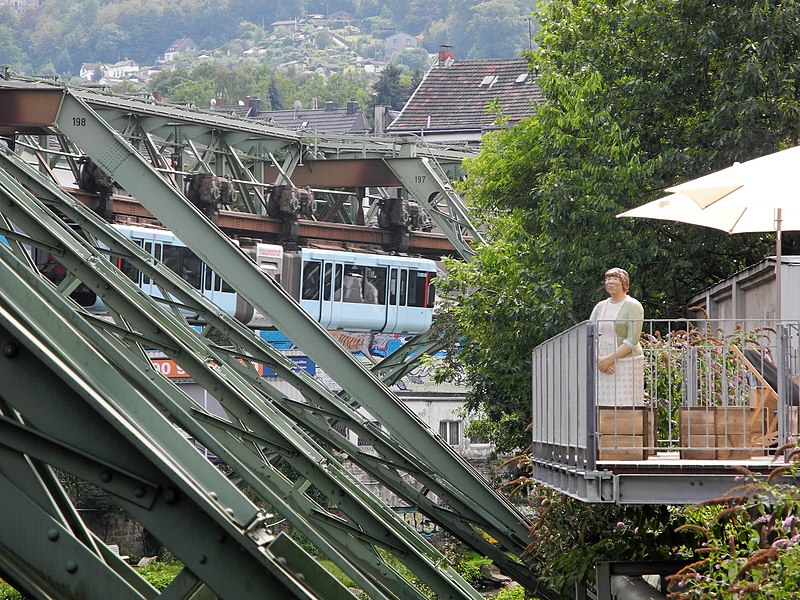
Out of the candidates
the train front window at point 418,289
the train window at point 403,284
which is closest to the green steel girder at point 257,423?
the train window at point 403,284

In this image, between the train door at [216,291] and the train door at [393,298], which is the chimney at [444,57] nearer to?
the train door at [393,298]

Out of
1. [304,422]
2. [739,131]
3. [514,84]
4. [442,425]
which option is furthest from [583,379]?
[514,84]

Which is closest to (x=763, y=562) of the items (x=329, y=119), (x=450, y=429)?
(x=450, y=429)

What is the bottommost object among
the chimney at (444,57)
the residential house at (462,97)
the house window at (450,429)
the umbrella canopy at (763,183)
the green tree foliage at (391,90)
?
the house window at (450,429)

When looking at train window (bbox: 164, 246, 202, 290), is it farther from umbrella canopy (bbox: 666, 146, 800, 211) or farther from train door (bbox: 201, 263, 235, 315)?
umbrella canopy (bbox: 666, 146, 800, 211)

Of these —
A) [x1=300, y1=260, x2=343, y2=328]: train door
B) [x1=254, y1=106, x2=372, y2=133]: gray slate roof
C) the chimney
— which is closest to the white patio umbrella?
[x1=300, y1=260, x2=343, y2=328]: train door

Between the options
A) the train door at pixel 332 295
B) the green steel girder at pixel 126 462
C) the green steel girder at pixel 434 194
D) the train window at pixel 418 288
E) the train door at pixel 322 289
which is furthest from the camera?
the train window at pixel 418 288

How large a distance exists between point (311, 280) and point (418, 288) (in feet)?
13.9

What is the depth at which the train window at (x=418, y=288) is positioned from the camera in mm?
43312

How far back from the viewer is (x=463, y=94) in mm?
70938

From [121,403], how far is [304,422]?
7.78 metres

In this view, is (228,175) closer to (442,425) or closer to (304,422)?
(442,425)

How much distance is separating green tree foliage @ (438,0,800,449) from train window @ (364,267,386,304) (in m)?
22.6

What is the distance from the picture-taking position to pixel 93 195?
3309 centimetres
